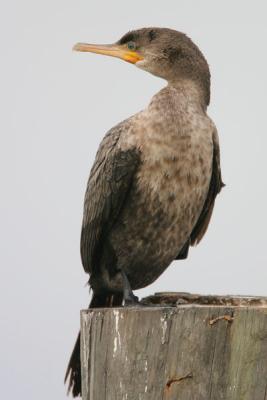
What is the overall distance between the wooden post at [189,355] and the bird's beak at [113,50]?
8.71ft

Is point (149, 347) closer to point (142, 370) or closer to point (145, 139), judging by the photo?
point (142, 370)

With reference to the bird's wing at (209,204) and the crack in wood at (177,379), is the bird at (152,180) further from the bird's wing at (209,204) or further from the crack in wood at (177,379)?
the crack in wood at (177,379)

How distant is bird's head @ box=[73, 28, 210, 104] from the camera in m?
5.67

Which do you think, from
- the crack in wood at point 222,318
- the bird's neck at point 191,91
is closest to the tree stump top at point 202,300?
the crack in wood at point 222,318

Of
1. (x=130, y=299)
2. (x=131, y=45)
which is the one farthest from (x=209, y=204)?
(x=131, y=45)

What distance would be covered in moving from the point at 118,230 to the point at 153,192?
0.38 m

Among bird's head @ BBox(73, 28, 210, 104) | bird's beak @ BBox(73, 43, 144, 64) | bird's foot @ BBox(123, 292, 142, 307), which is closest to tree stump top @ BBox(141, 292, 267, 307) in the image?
bird's foot @ BBox(123, 292, 142, 307)

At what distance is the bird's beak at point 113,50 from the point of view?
5.90 metres

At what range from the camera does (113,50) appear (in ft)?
19.5

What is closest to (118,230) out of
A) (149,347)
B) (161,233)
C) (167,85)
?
(161,233)

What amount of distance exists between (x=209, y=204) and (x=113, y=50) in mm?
1230

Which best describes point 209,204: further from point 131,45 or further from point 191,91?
point 131,45

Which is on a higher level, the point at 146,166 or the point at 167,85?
the point at 167,85

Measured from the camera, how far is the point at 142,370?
3.49m
